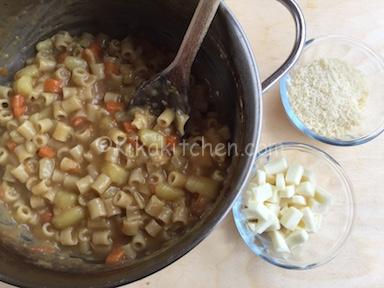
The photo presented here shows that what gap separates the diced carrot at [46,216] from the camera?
178 centimetres

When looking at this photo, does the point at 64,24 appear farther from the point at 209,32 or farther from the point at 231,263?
the point at 231,263

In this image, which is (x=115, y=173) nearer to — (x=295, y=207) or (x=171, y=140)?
(x=171, y=140)

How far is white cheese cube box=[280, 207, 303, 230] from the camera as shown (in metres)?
1.79

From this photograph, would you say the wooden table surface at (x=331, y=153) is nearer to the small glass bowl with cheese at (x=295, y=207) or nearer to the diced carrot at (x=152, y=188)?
the small glass bowl with cheese at (x=295, y=207)

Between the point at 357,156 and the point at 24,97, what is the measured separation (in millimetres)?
1218

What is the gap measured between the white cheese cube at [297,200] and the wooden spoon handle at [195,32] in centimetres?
56

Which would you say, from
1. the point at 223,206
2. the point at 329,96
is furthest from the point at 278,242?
the point at 329,96

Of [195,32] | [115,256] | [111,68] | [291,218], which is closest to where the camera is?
[195,32]

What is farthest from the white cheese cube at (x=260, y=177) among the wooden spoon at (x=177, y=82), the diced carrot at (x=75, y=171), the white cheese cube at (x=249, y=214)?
the diced carrot at (x=75, y=171)

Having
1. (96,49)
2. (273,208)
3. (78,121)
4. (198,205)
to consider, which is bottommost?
(273,208)

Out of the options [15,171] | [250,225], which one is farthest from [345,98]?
[15,171]

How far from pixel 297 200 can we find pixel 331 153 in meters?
0.24

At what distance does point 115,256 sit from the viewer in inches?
66.6

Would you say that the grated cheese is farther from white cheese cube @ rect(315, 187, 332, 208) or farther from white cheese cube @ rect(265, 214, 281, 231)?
white cheese cube @ rect(265, 214, 281, 231)
